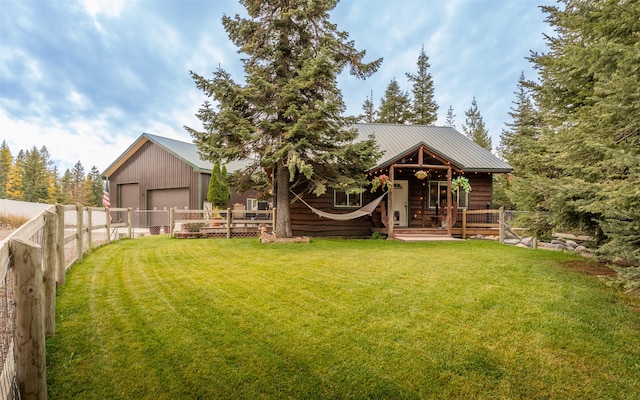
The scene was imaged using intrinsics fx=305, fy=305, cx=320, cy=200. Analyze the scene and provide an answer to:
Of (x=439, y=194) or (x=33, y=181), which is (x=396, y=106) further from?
(x=33, y=181)

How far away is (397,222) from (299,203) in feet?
12.5

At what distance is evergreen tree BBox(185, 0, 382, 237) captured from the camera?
25.5ft

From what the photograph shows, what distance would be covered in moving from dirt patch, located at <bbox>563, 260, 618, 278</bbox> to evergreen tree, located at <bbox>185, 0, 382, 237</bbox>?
4.48 metres

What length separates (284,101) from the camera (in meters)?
7.85

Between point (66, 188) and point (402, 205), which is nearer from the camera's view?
point (402, 205)

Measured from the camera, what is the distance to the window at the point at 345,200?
10.8 meters

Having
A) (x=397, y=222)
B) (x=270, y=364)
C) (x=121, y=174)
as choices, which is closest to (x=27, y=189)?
(x=121, y=174)

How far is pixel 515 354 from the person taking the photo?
94.1 inches

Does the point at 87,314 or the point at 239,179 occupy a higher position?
the point at 239,179

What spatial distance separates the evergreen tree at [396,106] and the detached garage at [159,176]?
1512 centimetres

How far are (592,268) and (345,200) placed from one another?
6906mm

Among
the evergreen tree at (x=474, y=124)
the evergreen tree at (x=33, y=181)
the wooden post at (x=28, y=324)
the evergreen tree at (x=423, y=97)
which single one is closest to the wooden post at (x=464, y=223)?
the wooden post at (x=28, y=324)

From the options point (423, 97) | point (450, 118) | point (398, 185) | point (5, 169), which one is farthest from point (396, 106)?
point (5, 169)

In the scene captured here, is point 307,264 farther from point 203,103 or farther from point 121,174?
point 121,174
